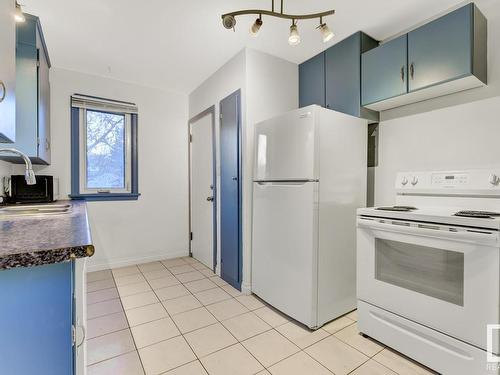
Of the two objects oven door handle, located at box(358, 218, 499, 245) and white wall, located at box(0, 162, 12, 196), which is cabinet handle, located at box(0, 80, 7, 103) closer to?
oven door handle, located at box(358, 218, 499, 245)

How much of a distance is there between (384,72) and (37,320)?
2.45m

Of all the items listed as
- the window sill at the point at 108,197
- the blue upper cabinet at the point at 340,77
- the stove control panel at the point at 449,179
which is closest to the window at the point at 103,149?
the window sill at the point at 108,197

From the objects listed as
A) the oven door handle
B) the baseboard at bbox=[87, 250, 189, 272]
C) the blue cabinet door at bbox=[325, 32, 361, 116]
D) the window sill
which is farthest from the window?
the oven door handle

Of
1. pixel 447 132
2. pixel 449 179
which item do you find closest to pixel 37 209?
pixel 449 179

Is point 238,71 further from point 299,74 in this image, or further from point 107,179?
point 107,179

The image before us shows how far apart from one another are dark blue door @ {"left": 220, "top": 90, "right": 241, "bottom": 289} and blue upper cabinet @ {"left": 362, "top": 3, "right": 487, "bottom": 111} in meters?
1.23

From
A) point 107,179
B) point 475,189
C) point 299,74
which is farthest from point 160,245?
point 475,189

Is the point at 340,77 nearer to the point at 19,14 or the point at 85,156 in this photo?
the point at 19,14

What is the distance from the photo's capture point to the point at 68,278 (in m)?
0.69

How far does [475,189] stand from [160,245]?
11.3 feet

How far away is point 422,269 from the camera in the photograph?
59.4 inches

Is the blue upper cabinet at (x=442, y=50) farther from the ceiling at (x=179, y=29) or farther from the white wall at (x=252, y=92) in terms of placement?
the white wall at (x=252, y=92)

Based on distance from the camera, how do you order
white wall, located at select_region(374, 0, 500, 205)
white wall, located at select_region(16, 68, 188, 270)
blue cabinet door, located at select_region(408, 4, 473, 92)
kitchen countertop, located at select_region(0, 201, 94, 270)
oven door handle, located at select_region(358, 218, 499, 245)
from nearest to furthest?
kitchen countertop, located at select_region(0, 201, 94, 270) < oven door handle, located at select_region(358, 218, 499, 245) < blue cabinet door, located at select_region(408, 4, 473, 92) < white wall, located at select_region(374, 0, 500, 205) < white wall, located at select_region(16, 68, 188, 270)

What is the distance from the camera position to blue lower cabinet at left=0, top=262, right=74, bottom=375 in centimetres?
61
